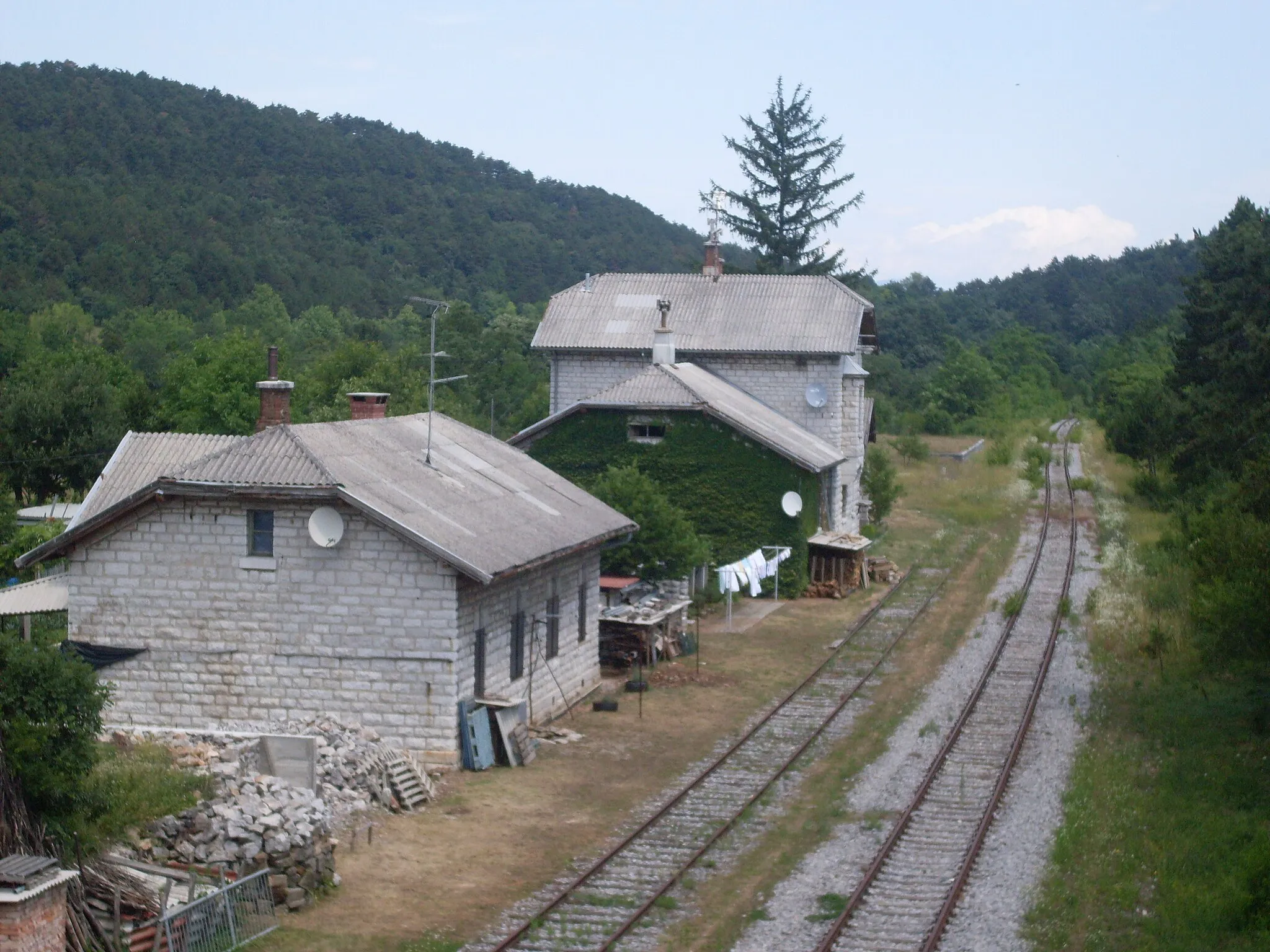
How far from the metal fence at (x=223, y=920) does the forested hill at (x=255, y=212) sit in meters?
81.7

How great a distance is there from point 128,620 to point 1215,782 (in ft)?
50.5

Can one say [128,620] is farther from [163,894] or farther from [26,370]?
[26,370]

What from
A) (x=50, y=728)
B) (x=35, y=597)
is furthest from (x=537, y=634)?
(x=50, y=728)

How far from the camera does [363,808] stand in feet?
59.0

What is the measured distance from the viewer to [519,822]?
60.2ft

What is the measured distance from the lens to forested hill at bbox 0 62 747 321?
100625 millimetres

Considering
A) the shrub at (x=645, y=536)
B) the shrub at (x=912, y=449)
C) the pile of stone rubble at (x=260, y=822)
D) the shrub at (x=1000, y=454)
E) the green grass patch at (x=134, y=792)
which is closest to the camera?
the green grass patch at (x=134, y=792)

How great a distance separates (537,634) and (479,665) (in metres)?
2.43

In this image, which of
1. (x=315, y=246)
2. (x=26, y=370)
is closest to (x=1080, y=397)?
(x=315, y=246)

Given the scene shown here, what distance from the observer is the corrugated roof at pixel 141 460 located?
82.2 ft

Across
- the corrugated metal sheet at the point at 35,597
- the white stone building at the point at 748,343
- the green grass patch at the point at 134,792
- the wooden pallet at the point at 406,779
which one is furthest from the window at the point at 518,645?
the white stone building at the point at 748,343

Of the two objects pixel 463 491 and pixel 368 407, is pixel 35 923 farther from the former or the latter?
pixel 368 407

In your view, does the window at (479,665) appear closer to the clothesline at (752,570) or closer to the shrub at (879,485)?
the clothesline at (752,570)

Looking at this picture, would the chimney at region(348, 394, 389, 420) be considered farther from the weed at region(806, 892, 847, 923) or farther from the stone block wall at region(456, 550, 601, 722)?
the weed at region(806, 892, 847, 923)
